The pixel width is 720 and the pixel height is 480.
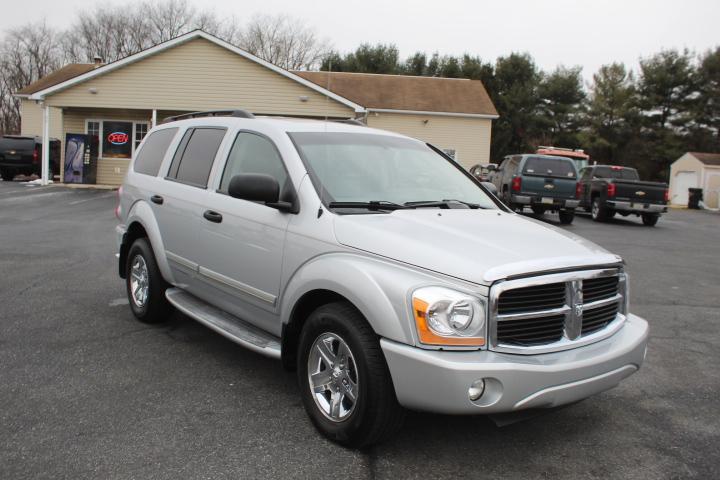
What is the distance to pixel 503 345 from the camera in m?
3.05

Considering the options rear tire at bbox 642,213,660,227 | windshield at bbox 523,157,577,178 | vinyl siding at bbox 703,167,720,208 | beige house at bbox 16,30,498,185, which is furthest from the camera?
vinyl siding at bbox 703,167,720,208

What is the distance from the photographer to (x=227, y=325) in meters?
4.34

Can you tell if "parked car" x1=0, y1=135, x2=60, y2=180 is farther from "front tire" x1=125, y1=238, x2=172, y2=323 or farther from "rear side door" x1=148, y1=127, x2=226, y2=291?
"rear side door" x1=148, y1=127, x2=226, y2=291

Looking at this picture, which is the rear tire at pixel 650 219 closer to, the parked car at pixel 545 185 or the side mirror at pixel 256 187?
the parked car at pixel 545 185

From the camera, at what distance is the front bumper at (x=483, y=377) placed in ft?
9.56

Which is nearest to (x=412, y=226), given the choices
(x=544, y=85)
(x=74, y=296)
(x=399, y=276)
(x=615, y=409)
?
(x=399, y=276)

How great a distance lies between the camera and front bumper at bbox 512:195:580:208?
1719 cm

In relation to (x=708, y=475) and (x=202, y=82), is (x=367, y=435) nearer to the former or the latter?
(x=708, y=475)


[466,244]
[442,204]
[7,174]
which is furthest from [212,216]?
[7,174]

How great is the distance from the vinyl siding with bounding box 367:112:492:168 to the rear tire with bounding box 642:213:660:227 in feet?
37.4

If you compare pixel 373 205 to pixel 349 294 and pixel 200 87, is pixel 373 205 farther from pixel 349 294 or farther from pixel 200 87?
pixel 200 87

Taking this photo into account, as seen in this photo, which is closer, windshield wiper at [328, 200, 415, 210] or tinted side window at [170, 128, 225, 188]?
windshield wiper at [328, 200, 415, 210]

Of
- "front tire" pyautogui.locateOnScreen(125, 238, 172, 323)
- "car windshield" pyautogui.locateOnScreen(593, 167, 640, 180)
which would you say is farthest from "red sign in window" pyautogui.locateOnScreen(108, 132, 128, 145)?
"front tire" pyautogui.locateOnScreen(125, 238, 172, 323)

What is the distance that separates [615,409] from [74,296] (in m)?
5.39
